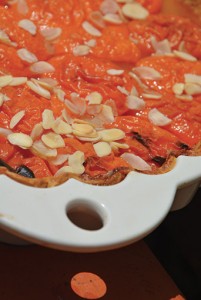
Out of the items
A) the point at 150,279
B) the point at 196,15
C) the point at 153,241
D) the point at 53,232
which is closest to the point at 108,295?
the point at 150,279

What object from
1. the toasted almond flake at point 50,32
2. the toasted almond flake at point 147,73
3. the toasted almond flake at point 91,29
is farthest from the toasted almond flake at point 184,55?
the toasted almond flake at point 50,32

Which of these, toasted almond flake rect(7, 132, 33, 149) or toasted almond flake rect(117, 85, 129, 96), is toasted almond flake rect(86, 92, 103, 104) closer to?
toasted almond flake rect(117, 85, 129, 96)

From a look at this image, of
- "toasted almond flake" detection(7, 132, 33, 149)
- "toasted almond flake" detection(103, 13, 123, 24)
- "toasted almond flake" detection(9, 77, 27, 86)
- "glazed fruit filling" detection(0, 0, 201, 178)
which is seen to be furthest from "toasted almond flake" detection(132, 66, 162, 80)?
"toasted almond flake" detection(7, 132, 33, 149)

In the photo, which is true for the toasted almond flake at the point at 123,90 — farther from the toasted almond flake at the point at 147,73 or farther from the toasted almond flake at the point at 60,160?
the toasted almond flake at the point at 60,160

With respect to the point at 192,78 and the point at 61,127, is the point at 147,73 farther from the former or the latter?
the point at 61,127

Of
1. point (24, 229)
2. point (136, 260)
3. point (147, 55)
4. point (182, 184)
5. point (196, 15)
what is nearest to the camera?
point (24, 229)

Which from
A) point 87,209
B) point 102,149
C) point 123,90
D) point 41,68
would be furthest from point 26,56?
point 87,209

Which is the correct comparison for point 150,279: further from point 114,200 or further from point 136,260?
point 114,200
